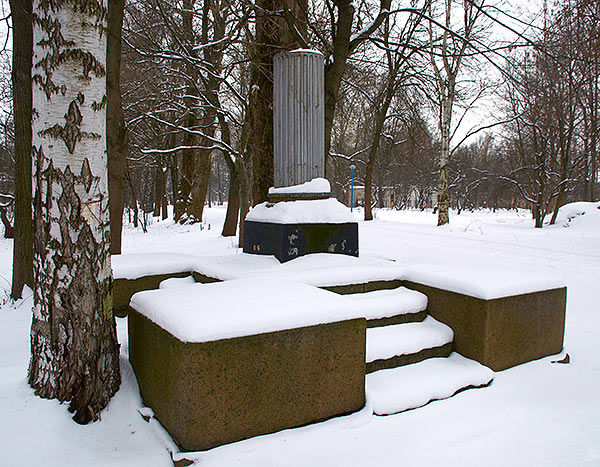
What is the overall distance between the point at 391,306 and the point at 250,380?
1.74m

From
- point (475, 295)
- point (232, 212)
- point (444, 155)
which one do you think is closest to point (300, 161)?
point (475, 295)

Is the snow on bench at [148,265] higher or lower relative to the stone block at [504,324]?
higher

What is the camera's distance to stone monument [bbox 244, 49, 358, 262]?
5.15 metres

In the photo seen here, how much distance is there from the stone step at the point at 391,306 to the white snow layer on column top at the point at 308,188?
5.24ft

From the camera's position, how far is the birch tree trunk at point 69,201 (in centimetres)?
283

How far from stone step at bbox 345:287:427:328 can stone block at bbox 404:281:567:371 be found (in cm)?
13

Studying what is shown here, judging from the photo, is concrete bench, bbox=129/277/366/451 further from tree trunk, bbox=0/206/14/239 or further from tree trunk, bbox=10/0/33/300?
tree trunk, bbox=0/206/14/239

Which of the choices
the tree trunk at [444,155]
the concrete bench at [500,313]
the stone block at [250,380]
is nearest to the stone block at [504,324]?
the concrete bench at [500,313]

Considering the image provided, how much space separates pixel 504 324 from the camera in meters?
3.66

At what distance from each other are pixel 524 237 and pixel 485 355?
1162cm

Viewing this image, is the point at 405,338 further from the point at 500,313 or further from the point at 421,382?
the point at 500,313

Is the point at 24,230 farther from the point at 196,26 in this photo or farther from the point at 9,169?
the point at 9,169

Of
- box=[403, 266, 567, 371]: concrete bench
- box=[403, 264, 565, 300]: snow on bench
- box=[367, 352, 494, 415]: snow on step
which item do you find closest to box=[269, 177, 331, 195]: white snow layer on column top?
box=[403, 264, 565, 300]: snow on bench

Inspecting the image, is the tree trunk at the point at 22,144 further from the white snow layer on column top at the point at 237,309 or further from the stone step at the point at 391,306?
the stone step at the point at 391,306
